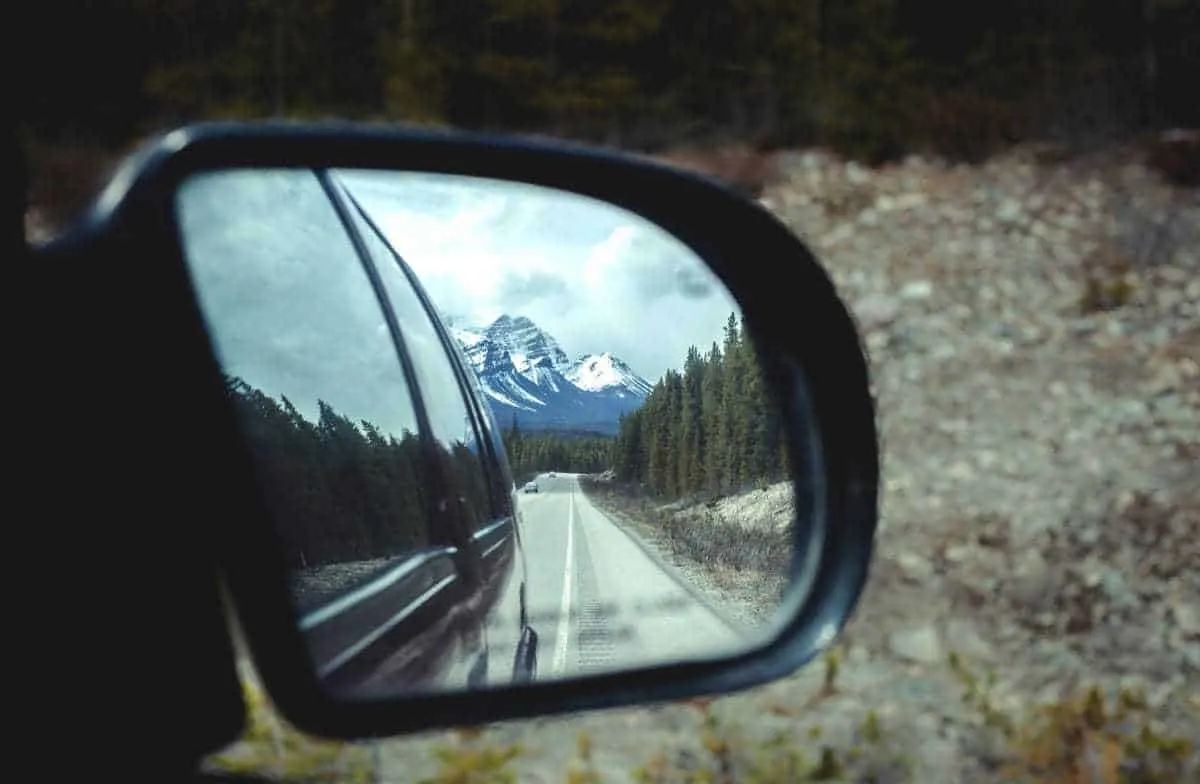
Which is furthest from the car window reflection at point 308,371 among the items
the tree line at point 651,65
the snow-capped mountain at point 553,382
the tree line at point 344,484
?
the tree line at point 651,65

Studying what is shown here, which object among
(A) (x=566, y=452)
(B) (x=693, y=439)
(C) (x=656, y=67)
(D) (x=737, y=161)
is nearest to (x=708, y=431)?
(B) (x=693, y=439)

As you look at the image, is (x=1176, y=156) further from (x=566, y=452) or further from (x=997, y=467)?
(x=566, y=452)

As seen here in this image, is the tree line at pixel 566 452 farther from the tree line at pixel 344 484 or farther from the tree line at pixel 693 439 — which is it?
the tree line at pixel 344 484

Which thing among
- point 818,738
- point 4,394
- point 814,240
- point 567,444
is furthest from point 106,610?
point 814,240

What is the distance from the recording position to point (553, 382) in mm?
1939

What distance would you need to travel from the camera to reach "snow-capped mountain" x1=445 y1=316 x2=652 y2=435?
194 cm

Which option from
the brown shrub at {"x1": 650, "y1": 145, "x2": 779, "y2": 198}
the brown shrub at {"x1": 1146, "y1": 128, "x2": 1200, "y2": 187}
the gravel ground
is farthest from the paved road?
the brown shrub at {"x1": 1146, "y1": 128, "x2": 1200, "y2": 187}

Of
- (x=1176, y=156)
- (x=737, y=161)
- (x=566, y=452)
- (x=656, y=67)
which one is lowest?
(x=566, y=452)

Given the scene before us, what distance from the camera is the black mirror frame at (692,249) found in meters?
1.37

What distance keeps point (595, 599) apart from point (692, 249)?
25.0 inches

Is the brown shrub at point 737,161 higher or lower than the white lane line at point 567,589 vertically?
higher

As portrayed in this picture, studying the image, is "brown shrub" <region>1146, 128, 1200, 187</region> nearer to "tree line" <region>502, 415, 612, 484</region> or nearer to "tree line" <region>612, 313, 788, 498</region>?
"tree line" <region>612, 313, 788, 498</region>

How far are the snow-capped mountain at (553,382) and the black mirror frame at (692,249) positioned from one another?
0.82ft

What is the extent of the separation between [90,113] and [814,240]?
25.2 ft
